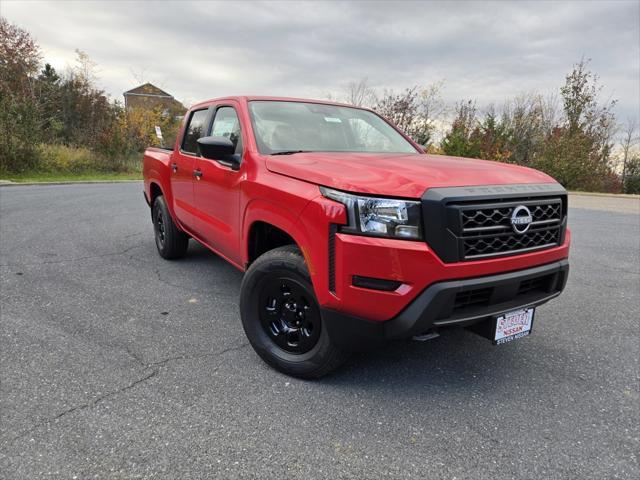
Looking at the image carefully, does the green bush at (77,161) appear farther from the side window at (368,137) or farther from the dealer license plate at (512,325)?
the dealer license plate at (512,325)

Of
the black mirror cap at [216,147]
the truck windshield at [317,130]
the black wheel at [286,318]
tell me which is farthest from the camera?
the truck windshield at [317,130]

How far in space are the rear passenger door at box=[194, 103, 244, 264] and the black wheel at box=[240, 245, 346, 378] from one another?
583mm

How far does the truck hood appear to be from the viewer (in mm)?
2137

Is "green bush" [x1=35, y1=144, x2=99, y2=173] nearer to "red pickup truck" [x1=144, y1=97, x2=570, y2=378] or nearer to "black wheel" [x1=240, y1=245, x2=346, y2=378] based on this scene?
"red pickup truck" [x1=144, y1=97, x2=570, y2=378]

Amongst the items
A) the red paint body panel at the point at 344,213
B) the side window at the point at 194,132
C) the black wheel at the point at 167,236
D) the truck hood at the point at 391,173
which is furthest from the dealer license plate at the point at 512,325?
the black wheel at the point at 167,236

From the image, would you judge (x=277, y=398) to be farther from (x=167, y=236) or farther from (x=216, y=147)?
(x=167, y=236)

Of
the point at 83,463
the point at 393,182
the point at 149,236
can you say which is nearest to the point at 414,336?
the point at 393,182

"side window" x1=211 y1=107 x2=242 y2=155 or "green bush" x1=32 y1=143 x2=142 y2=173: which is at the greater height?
"side window" x1=211 y1=107 x2=242 y2=155

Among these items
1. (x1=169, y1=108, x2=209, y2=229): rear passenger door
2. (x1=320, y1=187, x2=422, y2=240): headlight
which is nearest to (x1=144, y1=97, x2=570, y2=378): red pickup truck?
(x1=320, y1=187, x2=422, y2=240): headlight

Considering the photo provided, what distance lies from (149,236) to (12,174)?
1343 centimetres

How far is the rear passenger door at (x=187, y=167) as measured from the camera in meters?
4.18

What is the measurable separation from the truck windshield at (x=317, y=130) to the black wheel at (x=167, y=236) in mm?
2124

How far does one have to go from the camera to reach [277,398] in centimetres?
245

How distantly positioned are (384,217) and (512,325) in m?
1.05
